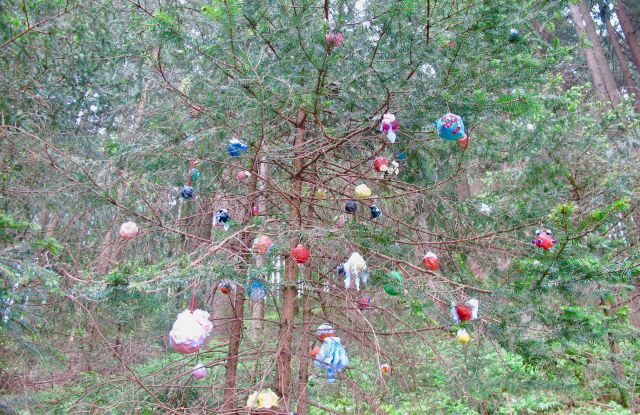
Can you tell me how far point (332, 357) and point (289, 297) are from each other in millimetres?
588

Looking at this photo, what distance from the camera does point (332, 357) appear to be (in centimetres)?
307

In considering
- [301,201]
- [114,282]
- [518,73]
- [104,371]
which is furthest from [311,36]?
[104,371]

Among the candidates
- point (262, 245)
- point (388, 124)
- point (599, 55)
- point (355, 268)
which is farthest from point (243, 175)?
point (599, 55)

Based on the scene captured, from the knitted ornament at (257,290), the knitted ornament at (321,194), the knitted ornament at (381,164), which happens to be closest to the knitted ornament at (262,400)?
the knitted ornament at (257,290)

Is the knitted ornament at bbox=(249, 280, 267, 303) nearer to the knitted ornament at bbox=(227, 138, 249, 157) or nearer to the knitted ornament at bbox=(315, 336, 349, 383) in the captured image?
the knitted ornament at bbox=(315, 336, 349, 383)

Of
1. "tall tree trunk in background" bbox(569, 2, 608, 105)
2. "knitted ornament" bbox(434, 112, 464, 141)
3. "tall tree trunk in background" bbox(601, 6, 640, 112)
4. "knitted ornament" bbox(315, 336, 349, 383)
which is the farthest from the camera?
"tall tree trunk in background" bbox(601, 6, 640, 112)

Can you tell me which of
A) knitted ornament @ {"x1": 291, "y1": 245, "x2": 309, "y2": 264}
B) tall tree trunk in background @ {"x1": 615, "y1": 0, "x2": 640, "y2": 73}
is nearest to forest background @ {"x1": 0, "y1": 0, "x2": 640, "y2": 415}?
knitted ornament @ {"x1": 291, "y1": 245, "x2": 309, "y2": 264}

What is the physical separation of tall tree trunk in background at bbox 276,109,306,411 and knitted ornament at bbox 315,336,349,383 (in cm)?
24

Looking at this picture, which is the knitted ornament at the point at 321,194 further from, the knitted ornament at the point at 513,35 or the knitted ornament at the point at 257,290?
the knitted ornament at the point at 513,35

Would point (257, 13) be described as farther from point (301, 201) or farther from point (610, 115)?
point (610, 115)

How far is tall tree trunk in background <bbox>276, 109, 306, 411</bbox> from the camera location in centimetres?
316

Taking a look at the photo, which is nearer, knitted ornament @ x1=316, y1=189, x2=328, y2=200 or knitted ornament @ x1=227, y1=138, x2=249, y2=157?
knitted ornament @ x1=227, y1=138, x2=249, y2=157

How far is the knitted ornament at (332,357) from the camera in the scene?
10.0 feet

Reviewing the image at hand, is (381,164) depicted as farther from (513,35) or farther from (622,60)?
(622,60)
